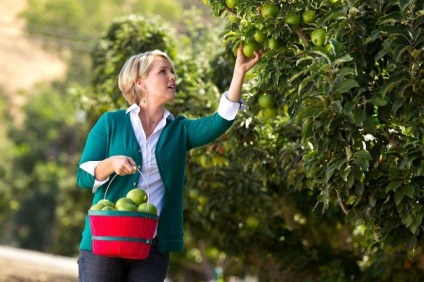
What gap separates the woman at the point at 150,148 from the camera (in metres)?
4.57

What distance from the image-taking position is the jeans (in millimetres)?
4488

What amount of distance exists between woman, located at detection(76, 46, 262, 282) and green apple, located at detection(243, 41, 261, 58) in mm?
178

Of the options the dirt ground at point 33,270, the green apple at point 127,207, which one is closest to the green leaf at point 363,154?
the green apple at point 127,207

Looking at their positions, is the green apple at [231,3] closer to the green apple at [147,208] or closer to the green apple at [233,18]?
the green apple at [233,18]

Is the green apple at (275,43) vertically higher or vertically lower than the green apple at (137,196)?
higher

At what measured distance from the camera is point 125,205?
4.35 m

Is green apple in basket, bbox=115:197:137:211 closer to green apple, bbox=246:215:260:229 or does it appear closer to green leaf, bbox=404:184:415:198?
green leaf, bbox=404:184:415:198

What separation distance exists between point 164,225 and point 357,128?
100cm

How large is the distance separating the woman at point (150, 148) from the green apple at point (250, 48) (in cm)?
18

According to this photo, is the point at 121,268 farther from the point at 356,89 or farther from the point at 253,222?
the point at 253,222

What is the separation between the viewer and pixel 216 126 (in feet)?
15.4

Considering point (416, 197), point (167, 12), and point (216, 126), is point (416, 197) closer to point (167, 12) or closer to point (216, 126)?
point (216, 126)

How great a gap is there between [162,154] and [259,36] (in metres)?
0.88

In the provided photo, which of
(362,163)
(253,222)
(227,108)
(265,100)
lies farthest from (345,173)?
(253,222)
